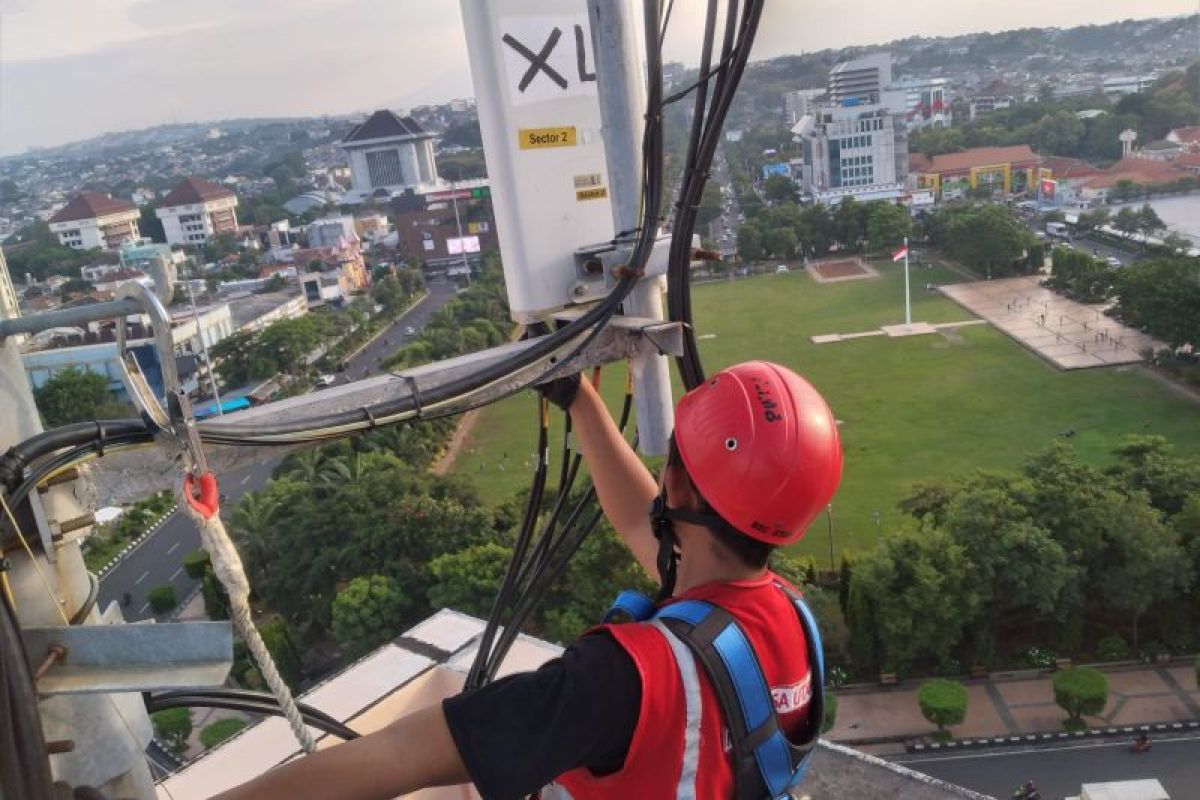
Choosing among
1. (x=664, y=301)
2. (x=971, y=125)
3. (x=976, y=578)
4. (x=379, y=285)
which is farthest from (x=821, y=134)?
(x=664, y=301)

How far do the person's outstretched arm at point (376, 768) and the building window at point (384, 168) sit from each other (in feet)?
146

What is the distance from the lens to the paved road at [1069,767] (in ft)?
21.3

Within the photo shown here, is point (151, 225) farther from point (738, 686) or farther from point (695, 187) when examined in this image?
point (738, 686)

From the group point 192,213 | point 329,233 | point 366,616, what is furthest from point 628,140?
point 192,213

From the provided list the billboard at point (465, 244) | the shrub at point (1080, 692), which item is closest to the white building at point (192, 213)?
the billboard at point (465, 244)

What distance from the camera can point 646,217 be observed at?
1.35 meters

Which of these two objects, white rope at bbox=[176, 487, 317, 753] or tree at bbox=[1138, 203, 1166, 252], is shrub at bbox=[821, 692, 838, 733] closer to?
white rope at bbox=[176, 487, 317, 753]

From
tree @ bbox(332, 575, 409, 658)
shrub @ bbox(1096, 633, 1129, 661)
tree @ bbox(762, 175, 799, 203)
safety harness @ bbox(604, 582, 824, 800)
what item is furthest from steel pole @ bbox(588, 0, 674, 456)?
tree @ bbox(762, 175, 799, 203)

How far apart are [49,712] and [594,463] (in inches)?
29.8

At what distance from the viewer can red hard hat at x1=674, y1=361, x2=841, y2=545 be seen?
95cm

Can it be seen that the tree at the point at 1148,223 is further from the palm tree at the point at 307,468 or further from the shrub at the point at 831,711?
the palm tree at the point at 307,468

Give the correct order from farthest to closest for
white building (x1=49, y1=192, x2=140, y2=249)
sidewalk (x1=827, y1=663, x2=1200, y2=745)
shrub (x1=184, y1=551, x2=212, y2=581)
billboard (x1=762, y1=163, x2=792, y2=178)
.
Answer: billboard (x1=762, y1=163, x2=792, y2=178)
white building (x1=49, y1=192, x2=140, y2=249)
shrub (x1=184, y1=551, x2=212, y2=581)
sidewalk (x1=827, y1=663, x2=1200, y2=745)

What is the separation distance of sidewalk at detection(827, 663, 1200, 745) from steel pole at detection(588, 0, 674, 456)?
648cm

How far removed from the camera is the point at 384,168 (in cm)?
4400
